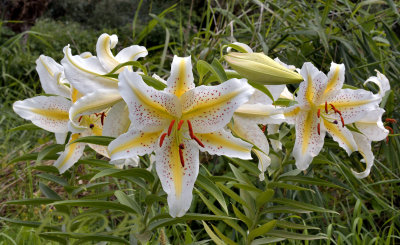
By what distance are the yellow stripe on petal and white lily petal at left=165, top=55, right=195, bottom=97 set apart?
3.1 inches

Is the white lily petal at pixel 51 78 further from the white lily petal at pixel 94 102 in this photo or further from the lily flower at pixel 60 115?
the white lily petal at pixel 94 102

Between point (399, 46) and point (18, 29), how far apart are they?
3.85 meters

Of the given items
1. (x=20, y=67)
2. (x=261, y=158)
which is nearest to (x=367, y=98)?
(x=261, y=158)

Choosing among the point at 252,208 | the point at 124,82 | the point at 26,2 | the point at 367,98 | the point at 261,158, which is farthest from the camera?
the point at 26,2

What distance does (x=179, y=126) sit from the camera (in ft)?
2.51

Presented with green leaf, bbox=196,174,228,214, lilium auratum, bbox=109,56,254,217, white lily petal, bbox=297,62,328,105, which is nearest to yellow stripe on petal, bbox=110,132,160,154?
lilium auratum, bbox=109,56,254,217

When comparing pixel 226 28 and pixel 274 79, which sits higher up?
pixel 274 79

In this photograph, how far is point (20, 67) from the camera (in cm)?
379

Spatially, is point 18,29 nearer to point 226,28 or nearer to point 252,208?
point 226,28

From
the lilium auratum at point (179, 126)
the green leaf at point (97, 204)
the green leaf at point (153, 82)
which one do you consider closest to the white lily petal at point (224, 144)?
the lilium auratum at point (179, 126)

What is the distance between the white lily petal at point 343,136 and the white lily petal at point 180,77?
0.38 meters

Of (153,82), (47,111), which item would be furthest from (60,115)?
(153,82)

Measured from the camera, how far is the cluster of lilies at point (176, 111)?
0.75 meters

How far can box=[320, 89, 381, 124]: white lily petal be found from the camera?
984 millimetres
